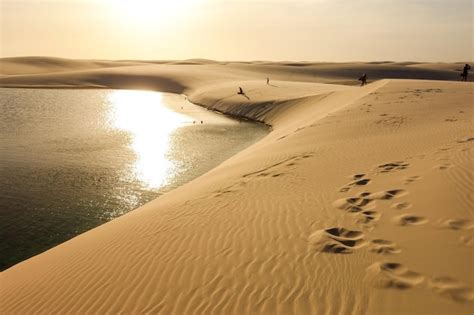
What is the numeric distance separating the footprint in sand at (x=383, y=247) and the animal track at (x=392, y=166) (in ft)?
12.0

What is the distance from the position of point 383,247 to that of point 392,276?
0.76 meters

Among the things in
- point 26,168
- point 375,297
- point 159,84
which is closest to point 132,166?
point 26,168

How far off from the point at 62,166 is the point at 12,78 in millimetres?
46538

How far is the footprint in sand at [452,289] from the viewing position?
449 centimetres

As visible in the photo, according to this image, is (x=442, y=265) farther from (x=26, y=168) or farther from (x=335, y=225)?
(x=26, y=168)

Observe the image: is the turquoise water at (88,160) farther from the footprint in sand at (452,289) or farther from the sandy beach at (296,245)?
the footprint in sand at (452,289)

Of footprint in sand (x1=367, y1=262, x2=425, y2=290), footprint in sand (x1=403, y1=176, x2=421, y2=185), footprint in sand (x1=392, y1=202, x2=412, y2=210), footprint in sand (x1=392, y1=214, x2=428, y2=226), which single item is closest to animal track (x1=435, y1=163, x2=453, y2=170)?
footprint in sand (x1=403, y1=176, x2=421, y2=185)

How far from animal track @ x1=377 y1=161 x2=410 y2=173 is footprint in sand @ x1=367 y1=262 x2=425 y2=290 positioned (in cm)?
436

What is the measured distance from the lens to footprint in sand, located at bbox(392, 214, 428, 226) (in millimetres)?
6352

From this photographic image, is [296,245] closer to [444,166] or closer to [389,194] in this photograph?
[389,194]

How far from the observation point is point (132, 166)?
15.6 meters

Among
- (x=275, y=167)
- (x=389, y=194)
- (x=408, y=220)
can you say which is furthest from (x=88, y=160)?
(x=408, y=220)

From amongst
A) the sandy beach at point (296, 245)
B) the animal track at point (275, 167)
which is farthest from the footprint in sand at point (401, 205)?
the animal track at point (275, 167)

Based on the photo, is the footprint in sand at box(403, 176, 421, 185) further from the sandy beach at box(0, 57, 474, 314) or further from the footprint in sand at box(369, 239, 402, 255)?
the footprint in sand at box(369, 239, 402, 255)
